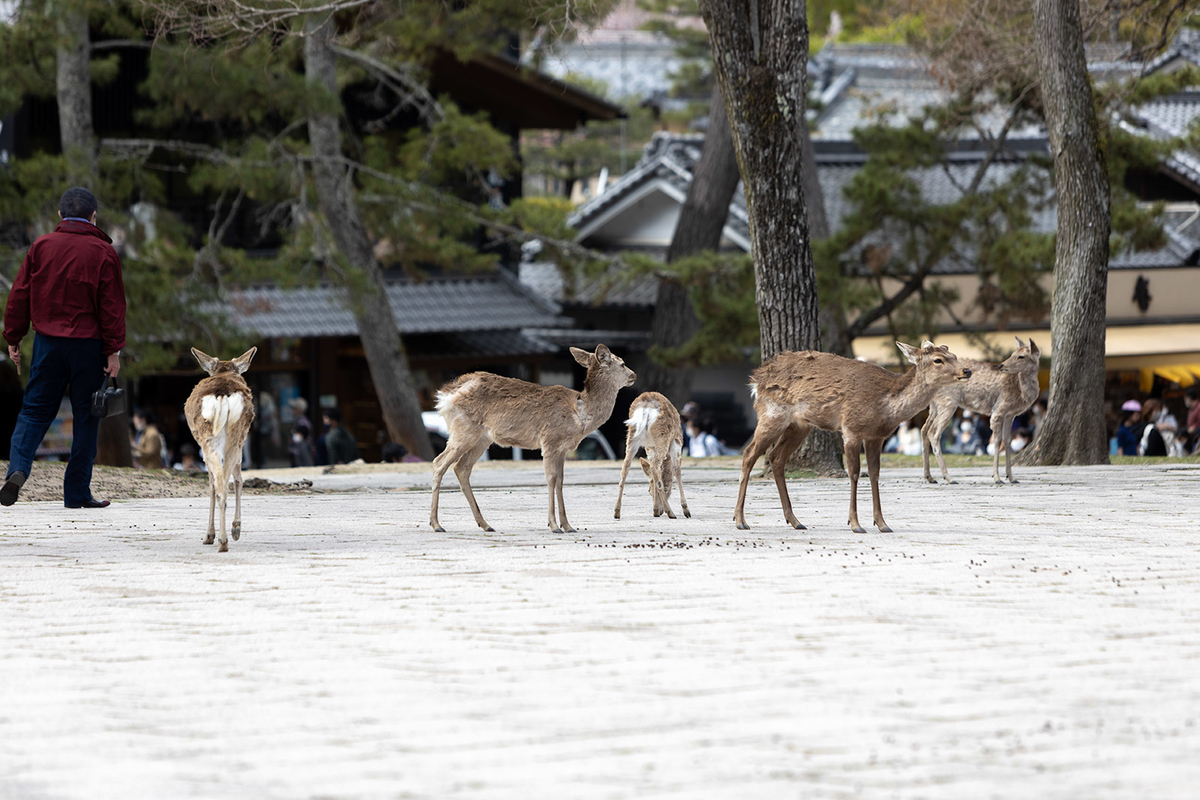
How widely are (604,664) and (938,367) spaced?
404 centimetres

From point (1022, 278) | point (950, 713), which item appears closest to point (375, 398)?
point (1022, 278)

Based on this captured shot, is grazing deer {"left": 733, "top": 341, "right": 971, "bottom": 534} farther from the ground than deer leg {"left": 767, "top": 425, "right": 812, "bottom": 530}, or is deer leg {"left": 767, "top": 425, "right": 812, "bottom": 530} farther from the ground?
grazing deer {"left": 733, "top": 341, "right": 971, "bottom": 534}

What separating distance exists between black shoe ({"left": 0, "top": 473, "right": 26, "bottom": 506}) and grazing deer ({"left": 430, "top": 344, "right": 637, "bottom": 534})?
2.73 metres

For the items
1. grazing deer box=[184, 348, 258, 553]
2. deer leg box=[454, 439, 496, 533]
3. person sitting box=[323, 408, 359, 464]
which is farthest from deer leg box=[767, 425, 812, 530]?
person sitting box=[323, 408, 359, 464]

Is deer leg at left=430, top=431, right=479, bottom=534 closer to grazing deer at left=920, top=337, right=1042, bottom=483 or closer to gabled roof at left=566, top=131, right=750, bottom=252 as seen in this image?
grazing deer at left=920, top=337, right=1042, bottom=483

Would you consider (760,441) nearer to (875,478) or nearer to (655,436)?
(875,478)

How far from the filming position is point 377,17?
20250mm

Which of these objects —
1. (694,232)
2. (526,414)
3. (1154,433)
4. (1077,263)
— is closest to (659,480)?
(526,414)

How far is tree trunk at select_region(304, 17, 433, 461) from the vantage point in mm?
20875

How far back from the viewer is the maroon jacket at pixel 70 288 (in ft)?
30.8

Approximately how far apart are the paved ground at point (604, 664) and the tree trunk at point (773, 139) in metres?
5.28

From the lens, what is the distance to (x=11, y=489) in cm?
920

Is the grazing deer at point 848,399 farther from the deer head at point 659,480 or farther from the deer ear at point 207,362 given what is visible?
the deer ear at point 207,362

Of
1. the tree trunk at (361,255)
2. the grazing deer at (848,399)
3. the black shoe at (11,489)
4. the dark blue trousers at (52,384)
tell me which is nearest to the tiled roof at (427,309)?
the tree trunk at (361,255)
